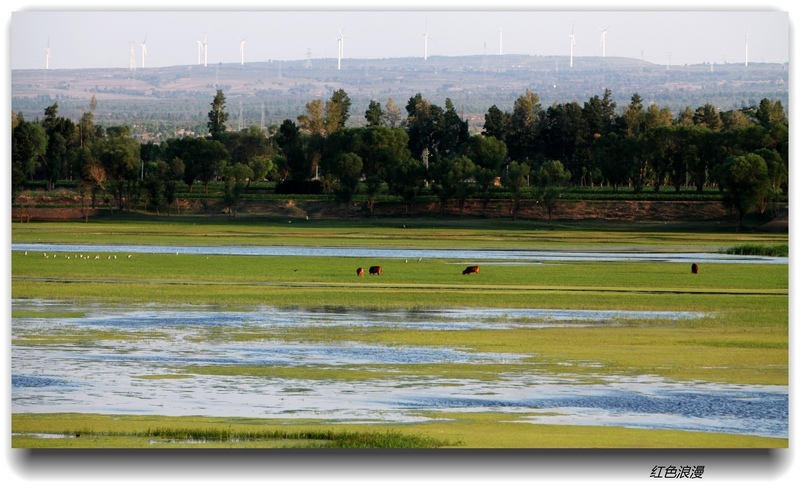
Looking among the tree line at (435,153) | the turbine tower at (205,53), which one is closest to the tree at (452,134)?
the tree line at (435,153)

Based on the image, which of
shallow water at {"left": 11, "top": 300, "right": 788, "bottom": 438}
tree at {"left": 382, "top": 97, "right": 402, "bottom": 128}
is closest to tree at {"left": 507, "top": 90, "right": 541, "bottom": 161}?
tree at {"left": 382, "top": 97, "right": 402, "bottom": 128}

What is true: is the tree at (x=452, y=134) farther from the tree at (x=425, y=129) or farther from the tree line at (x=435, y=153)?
the tree at (x=425, y=129)

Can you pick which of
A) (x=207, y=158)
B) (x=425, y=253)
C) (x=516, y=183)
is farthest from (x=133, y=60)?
(x=207, y=158)

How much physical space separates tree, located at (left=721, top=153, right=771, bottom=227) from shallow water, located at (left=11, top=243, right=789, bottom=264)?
143 inches

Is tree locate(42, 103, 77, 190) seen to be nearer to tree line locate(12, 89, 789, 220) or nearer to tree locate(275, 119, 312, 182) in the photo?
tree line locate(12, 89, 789, 220)

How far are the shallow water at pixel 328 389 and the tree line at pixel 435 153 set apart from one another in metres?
45.6

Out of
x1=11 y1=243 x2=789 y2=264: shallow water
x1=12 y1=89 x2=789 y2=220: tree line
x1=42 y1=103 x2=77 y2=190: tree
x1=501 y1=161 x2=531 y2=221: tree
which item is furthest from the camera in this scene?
x1=501 y1=161 x2=531 y2=221: tree

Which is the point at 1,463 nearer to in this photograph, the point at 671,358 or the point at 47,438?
the point at 47,438

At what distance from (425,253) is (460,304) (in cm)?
2555

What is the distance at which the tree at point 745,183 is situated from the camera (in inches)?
2327

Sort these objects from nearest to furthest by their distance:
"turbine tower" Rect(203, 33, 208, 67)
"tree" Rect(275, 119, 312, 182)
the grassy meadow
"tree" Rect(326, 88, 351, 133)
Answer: the grassy meadow
"turbine tower" Rect(203, 33, 208, 67)
"tree" Rect(326, 88, 351, 133)
"tree" Rect(275, 119, 312, 182)

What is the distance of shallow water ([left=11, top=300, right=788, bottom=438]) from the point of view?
2142 centimetres

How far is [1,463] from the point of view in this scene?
1948cm
